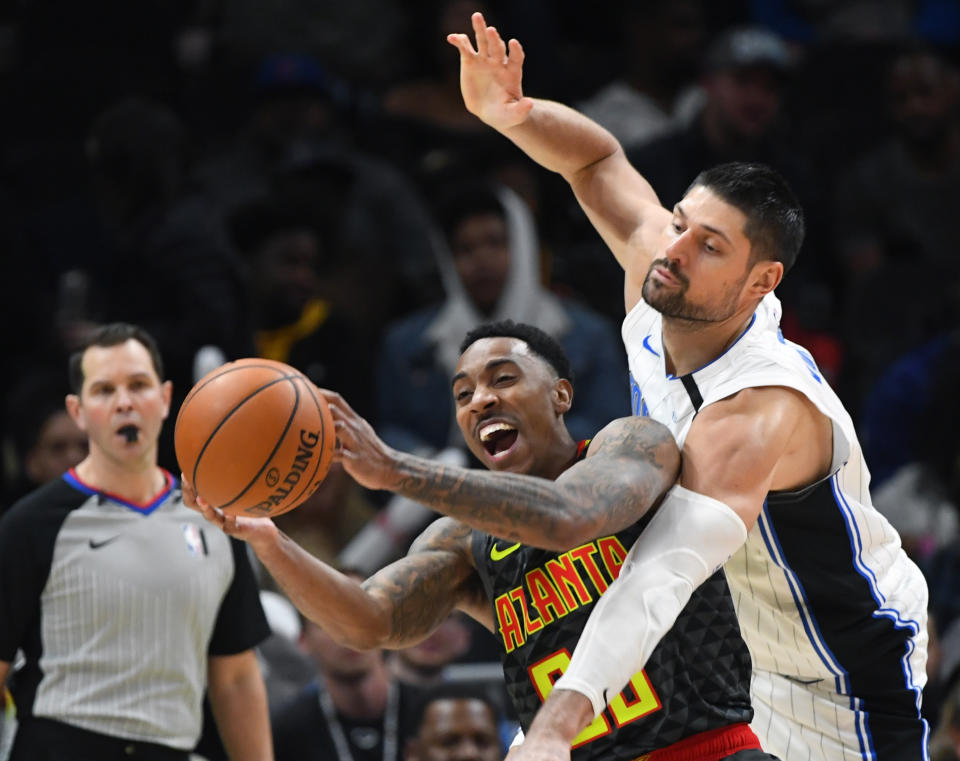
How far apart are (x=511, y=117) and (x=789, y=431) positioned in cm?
138

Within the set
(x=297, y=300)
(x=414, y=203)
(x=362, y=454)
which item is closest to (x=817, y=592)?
(x=362, y=454)

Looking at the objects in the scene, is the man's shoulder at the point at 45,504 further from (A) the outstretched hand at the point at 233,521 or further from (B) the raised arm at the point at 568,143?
(B) the raised arm at the point at 568,143

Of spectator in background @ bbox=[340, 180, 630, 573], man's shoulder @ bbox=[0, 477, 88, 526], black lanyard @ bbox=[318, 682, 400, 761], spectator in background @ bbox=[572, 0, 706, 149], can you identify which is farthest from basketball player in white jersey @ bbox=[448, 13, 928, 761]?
spectator in background @ bbox=[572, 0, 706, 149]

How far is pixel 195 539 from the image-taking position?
215 inches

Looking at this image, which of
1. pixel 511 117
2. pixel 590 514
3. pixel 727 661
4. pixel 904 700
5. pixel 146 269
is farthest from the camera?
pixel 146 269

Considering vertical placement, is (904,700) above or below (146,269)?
below

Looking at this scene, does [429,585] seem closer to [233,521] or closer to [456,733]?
[233,521]

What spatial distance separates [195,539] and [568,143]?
184 cm

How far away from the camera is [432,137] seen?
368 inches

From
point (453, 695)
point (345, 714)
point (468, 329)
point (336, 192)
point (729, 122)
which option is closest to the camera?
point (453, 695)

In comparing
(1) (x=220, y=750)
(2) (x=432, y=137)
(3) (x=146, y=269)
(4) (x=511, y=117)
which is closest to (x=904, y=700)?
(4) (x=511, y=117)

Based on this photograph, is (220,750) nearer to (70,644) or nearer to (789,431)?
(70,644)

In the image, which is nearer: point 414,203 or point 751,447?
point 751,447

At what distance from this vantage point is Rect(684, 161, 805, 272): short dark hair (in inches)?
174
